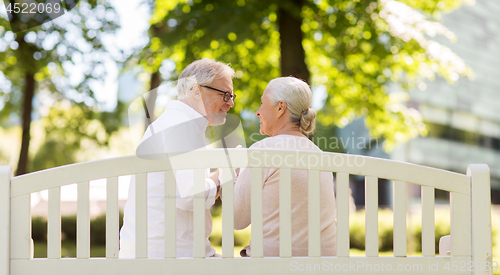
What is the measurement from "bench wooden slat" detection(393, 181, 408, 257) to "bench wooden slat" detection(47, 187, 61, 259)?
48.9 inches

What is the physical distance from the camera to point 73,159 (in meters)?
15.4

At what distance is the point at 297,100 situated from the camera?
2471mm

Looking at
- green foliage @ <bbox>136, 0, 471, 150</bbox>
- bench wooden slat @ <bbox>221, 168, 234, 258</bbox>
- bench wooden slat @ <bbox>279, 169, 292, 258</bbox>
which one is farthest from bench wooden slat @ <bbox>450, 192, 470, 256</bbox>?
green foliage @ <bbox>136, 0, 471, 150</bbox>

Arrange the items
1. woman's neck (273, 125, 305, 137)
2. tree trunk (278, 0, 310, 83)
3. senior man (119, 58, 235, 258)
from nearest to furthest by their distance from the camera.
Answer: senior man (119, 58, 235, 258), woman's neck (273, 125, 305, 137), tree trunk (278, 0, 310, 83)

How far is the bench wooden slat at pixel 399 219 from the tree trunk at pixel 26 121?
958cm

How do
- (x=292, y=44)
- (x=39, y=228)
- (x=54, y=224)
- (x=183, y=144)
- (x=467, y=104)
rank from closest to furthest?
(x=54, y=224) → (x=183, y=144) → (x=292, y=44) → (x=39, y=228) → (x=467, y=104)

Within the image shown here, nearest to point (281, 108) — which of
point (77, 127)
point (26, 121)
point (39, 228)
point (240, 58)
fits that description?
point (240, 58)

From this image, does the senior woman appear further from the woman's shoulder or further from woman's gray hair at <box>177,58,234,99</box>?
woman's gray hair at <box>177,58,234,99</box>

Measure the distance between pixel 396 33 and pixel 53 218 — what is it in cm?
849

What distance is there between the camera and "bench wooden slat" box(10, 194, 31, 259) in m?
1.68

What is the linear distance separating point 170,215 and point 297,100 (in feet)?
3.50

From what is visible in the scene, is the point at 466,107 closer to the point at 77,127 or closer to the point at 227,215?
the point at 77,127

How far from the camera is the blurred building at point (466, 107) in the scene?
1061 inches

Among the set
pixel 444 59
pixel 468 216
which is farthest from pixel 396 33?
pixel 468 216
